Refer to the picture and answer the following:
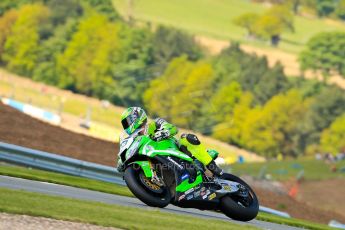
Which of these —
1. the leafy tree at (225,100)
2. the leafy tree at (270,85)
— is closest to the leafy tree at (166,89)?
the leafy tree at (225,100)

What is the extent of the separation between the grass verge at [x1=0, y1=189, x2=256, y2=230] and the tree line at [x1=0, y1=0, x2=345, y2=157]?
249ft

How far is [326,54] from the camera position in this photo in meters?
171

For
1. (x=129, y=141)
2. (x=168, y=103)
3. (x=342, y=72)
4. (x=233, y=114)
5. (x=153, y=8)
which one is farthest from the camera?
(x=153, y=8)

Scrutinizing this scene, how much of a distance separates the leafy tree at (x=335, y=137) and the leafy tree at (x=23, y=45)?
119 ft

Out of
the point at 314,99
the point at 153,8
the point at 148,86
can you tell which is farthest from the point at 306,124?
the point at 153,8

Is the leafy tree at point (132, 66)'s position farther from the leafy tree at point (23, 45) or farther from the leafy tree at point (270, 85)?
the leafy tree at point (270, 85)

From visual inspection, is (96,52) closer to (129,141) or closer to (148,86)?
(148,86)

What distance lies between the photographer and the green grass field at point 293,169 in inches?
2815

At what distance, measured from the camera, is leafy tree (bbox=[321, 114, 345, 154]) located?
349 ft

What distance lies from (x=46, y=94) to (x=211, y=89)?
1857cm

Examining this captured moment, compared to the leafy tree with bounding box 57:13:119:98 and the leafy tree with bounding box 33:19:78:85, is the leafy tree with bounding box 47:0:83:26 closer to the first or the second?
the leafy tree with bounding box 33:19:78:85

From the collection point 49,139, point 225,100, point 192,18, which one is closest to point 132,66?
point 225,100

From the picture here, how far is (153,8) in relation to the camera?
187250 mm

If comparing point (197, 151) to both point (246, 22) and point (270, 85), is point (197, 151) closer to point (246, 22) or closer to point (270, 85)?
point (270, 85)
